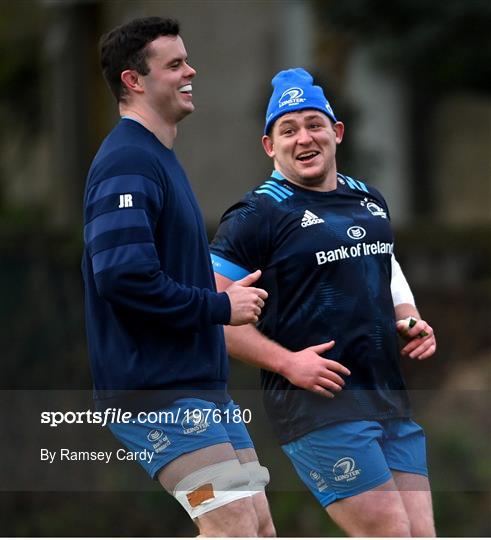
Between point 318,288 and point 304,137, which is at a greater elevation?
point 304,137

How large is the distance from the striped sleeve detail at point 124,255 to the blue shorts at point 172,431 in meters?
0.52

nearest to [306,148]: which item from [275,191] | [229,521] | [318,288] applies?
[275,191]

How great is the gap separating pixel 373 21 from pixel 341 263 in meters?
8.42

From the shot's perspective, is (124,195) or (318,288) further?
(318,288)

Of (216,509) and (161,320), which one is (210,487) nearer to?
(216,509)

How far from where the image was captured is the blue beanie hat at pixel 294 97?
5.21 m

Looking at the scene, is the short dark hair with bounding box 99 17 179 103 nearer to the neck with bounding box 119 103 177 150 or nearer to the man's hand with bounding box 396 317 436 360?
the neck with bounding box 119 103 177 150

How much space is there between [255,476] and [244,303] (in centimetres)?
66

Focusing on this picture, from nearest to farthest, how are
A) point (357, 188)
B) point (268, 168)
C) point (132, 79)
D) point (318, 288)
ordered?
1. point (132, 79)
2. point (318, 288)
3. point (357, 188)
4. point (268, 168)

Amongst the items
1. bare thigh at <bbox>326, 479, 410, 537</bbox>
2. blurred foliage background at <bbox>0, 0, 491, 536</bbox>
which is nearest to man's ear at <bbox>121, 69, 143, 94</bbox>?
bare thigh at <bbox>326, 479, 410, 537</bbox>

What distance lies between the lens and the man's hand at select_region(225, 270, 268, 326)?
4531 mm

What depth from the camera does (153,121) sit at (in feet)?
15.6

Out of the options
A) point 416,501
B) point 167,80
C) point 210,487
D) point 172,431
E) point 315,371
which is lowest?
point 416,501

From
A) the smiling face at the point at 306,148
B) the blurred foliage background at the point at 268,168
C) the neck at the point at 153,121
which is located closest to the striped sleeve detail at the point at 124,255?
the neck at the point at 153,121
